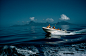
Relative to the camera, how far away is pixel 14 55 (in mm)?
10680

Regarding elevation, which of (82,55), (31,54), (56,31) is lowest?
(82,55)

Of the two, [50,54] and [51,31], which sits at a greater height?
[51,31]

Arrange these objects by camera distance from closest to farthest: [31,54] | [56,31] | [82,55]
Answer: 1. [82,55]
2. [31,54]
3. [56,31]

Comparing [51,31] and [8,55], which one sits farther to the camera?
[51,31]

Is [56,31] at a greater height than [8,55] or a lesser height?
greater

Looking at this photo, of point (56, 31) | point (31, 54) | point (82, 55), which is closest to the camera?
point (82, 55)

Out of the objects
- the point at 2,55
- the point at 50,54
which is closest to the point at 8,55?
the point at 2,55

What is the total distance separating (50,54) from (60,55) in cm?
179

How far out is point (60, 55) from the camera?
1053 cm

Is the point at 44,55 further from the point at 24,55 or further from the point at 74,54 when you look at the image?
the point at 74,54

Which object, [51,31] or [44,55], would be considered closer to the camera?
[44,55]

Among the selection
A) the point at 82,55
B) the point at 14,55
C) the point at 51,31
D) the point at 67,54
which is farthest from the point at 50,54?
the point at 51,31

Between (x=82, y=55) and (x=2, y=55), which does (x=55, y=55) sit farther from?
(x=2, y=55)

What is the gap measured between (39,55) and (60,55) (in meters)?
3.79
